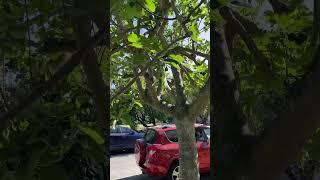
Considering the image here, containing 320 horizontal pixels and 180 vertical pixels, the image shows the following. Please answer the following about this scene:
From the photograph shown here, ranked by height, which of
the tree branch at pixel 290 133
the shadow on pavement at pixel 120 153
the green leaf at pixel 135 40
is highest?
the green leaf at pixel 135 40

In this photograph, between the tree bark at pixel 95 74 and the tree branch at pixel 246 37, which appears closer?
the tree bark at pixel 95 74

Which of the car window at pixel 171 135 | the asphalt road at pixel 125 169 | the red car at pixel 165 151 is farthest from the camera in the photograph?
the asphalt road at pixel 125 169

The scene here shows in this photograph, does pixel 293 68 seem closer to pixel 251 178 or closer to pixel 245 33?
pixel 245 33

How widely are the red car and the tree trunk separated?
3.42 metres

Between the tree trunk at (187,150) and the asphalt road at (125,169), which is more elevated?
the tree trunk at (187,150)

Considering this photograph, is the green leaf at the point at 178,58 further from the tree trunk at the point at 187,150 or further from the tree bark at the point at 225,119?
the tree trunk at the point at 187,150

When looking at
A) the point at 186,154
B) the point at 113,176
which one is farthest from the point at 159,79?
the point at 113,176

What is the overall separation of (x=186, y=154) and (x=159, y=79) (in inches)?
41.7

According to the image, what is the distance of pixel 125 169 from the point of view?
12.1m

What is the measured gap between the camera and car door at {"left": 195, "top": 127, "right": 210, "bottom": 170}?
9.24 m

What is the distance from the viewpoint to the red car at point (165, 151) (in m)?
9.02

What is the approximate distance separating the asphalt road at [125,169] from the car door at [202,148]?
22.3 inches

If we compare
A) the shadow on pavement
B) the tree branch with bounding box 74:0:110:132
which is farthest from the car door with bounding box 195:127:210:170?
the tree branch with bounding box 74:0:110:132

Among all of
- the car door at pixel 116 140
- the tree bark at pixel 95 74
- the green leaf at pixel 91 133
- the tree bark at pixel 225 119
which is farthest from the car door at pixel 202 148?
the green leaf at pixel 91 133
